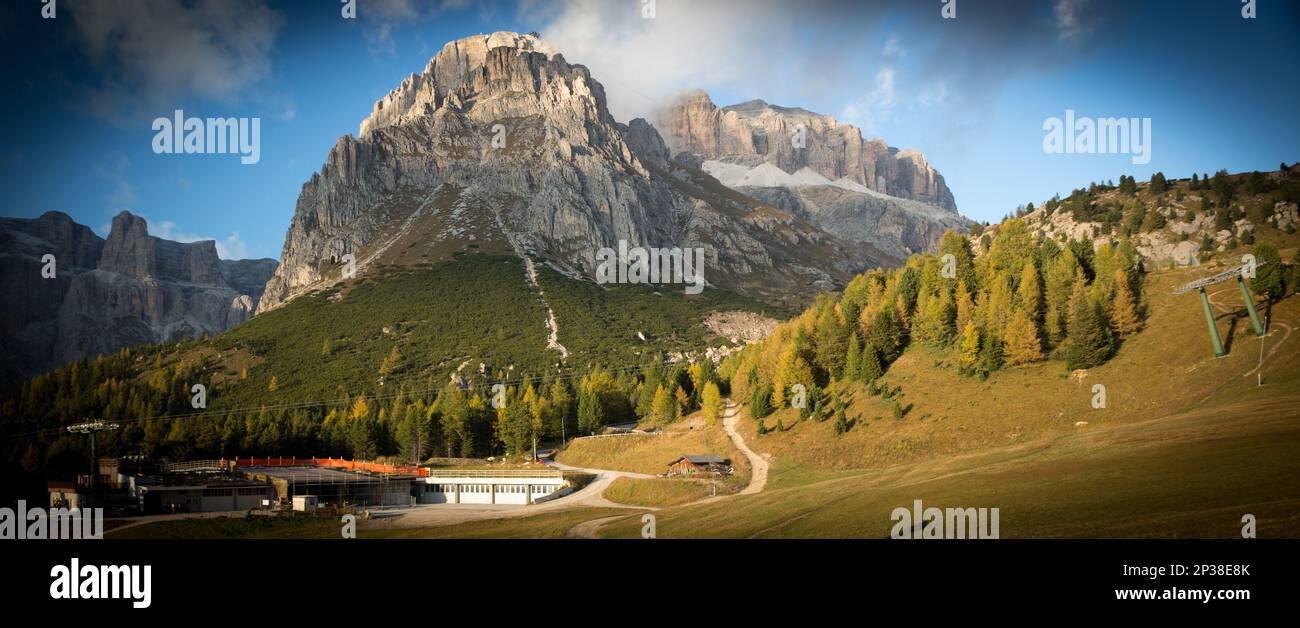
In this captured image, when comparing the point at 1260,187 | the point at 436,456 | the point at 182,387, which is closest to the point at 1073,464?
the point at 436,456

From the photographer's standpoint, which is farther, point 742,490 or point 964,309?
point 964,309

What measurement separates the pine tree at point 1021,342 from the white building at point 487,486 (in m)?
51.3

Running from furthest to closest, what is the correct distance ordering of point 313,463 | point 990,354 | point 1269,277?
point 313,463, point 990,354, point 1269,277

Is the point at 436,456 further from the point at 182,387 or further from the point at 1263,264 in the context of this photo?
the point at 1263,264

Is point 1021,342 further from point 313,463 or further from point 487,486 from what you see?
point 313,463

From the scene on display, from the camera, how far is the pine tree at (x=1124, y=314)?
257ft

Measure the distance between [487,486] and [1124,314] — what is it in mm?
73008

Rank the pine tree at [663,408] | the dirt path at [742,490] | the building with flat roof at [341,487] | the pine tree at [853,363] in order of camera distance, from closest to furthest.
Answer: the dirt path at [742,490] < the building with flat roof at [341,487] < the pine tree at [853,363] < the pine tree at [663,408]

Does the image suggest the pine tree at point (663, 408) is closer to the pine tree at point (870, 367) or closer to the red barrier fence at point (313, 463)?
the pine tree at point (870, 367)

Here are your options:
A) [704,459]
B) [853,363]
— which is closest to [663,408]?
[853,363]

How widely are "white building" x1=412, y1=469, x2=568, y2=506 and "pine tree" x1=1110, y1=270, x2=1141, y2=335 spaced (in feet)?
204

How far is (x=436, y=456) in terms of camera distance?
115188 mm

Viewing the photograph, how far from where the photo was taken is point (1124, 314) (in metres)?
78.4

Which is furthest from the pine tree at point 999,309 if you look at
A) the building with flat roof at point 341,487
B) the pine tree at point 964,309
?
the building with flat roof at point 341,487
